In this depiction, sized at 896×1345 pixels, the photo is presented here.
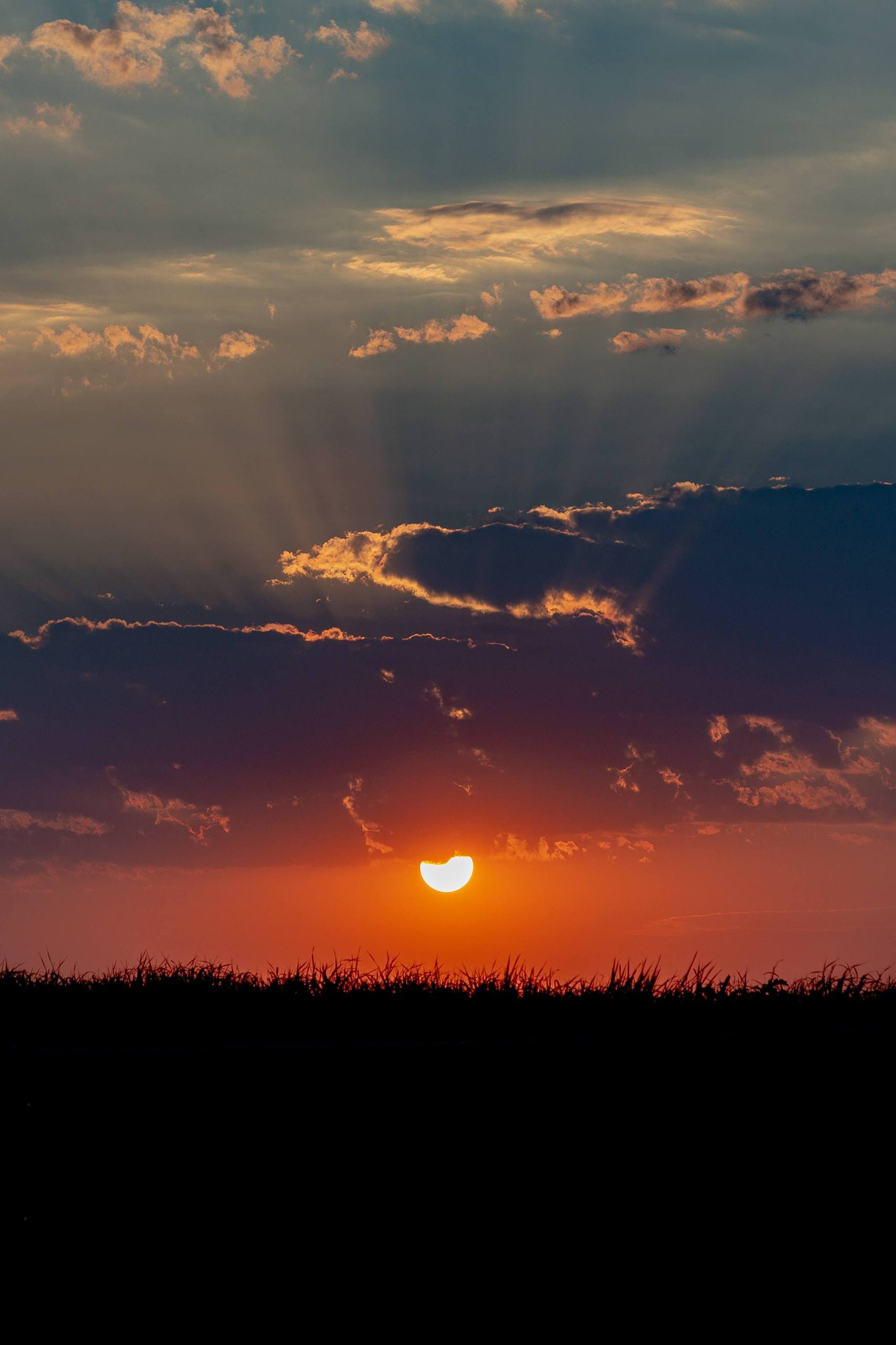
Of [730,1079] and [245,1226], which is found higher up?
[730,1079]

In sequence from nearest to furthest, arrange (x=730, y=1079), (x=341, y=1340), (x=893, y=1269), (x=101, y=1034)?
1. (x=341, y=1340)
2. (x=893, y=1269)
3. (x=730, y=1079)
4. (x=101, y=1034)

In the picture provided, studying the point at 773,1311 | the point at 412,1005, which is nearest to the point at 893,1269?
the point at 773,1311

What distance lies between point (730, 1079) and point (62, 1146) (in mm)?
6286

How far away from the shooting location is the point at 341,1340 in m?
9.42

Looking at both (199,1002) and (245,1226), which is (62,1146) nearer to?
(245,1226)

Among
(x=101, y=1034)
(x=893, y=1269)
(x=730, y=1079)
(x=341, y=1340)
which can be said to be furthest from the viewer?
(x=101, y=1034)

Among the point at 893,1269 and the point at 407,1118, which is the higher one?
the point at 407,1118

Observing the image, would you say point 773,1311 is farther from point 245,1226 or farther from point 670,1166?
point 245,1226

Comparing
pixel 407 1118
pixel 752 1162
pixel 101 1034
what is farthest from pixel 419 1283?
pixel 101 1034

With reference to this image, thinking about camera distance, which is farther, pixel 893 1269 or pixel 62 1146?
pixel 62 1146

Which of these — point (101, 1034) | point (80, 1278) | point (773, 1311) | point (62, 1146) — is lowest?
point (773, 1311)

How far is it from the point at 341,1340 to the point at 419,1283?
763 millimetres

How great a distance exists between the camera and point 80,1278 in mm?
9969

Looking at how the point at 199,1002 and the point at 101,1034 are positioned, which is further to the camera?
the point at 199,1002
